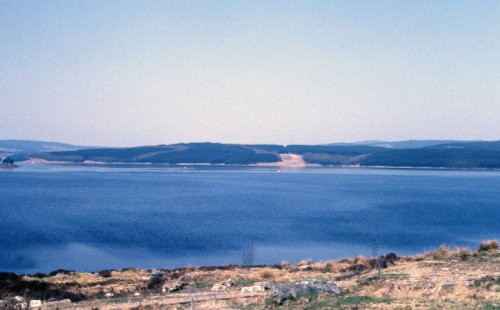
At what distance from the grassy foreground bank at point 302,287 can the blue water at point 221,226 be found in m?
15.5

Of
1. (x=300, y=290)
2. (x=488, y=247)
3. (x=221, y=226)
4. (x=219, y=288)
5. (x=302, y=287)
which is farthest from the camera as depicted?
(x=221, y=226)

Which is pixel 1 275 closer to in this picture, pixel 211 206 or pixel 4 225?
pixel 4 225

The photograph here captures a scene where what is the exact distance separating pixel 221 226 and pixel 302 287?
40.9 m

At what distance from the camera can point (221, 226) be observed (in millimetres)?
52562

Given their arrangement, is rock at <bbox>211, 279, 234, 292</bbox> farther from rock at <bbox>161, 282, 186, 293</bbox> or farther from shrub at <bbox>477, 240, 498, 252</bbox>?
shrub at <bbox>477, 240, 498, 252</bbox>

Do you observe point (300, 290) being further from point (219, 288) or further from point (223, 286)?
point (223, 286)

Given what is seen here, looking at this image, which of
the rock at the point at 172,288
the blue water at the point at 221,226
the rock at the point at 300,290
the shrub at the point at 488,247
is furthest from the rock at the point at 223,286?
the blue water at the point at 221,226

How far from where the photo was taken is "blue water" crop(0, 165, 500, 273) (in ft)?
127

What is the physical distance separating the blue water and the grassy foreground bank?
15545 millimetres

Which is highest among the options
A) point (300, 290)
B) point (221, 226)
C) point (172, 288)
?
point (300, 290)

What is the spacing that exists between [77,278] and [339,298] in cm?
1359

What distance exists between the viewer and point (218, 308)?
11.1 m

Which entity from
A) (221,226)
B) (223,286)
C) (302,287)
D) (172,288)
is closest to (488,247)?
(223,286)

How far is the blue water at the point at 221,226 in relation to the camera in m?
38.6
